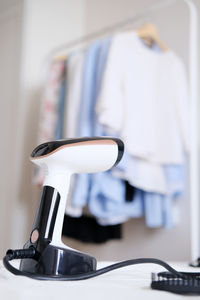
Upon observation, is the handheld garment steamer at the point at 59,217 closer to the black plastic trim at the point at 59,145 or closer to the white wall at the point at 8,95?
the black plastic trim at the point at 59,145

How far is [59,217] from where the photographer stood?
1.59 feet

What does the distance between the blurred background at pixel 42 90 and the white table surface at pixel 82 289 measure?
960mm

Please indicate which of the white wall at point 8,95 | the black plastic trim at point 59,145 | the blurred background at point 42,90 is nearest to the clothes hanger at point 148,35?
the blurred background at point 42,90

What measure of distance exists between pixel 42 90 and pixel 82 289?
61.4 inches

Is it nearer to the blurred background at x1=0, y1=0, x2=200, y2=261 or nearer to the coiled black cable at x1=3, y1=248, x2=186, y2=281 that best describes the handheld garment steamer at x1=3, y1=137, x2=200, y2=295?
the coiled black cable at x1=3, y1=248, x2=186, y2=281

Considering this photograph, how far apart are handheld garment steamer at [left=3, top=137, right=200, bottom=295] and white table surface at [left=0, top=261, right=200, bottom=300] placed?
0.7 inches

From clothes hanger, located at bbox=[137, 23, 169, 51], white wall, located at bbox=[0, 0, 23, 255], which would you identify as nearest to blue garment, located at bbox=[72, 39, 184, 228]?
clothes hanger, located at bbox=[137, 23, 169, 51]

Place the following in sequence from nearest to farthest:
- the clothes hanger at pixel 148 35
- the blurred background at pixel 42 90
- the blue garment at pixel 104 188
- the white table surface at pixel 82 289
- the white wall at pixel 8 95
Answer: the white table surface at pixel 82 289 < the blue garment at pixel 104 188 < the clothes hanger at pixel 148 35 < the blurred background at pixel 42 90 < the white wall at pixel 8 95

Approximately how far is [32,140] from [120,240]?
2.13 feet

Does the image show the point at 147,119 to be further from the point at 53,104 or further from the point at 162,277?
the point at 162,277

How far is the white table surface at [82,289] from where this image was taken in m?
0.35

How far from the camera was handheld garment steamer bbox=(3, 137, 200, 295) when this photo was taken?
17.7 inches

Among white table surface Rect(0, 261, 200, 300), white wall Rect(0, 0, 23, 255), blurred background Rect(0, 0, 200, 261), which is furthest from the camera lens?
white wall Rect(0, 0, 23, 255)

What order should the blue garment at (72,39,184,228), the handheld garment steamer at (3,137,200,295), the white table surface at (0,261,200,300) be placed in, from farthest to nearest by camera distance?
the blue garment at (72,39,184,228) → the handheld garment steamer at (3,137,200,295) → the white table surface at (0,261,200,300)
